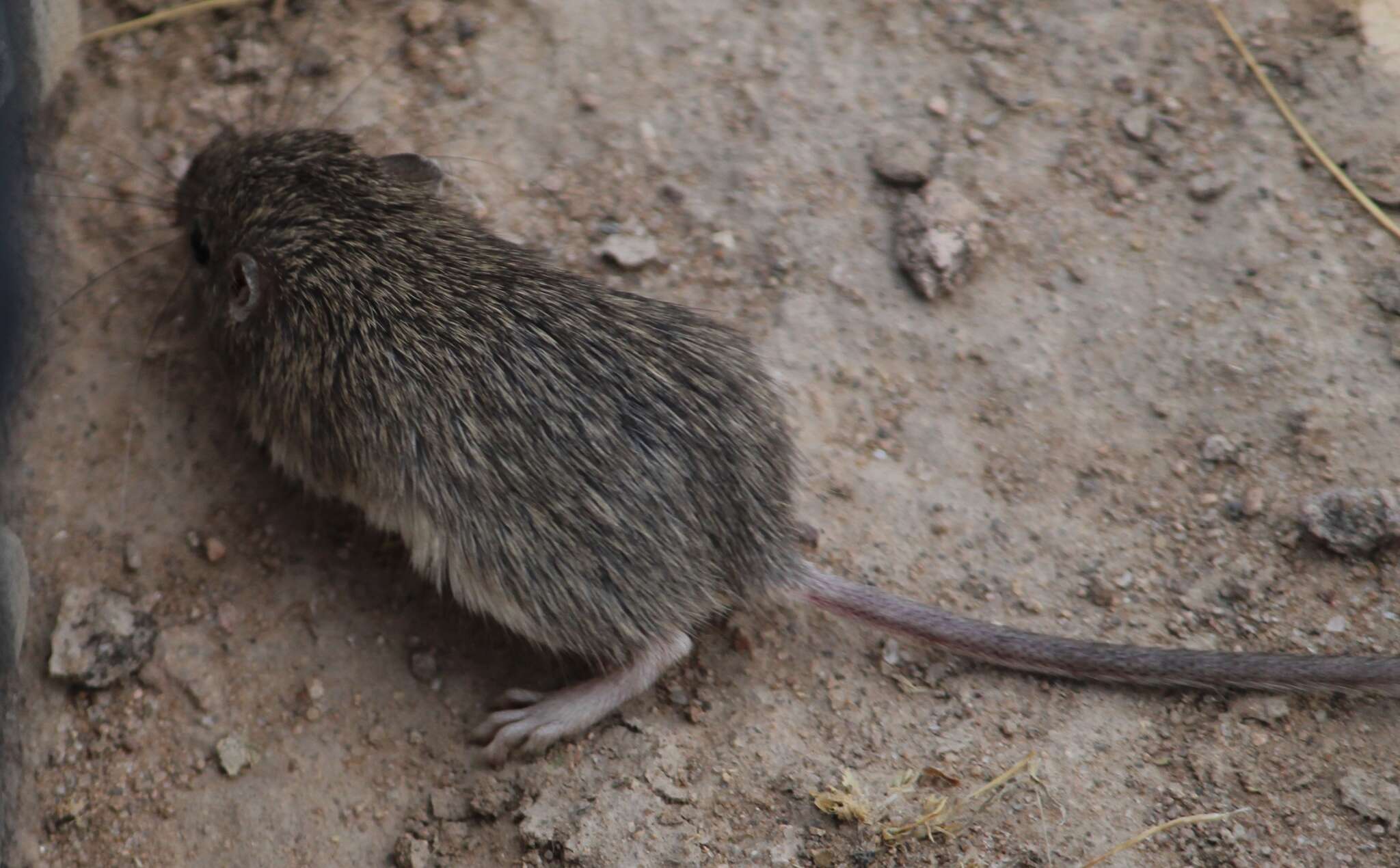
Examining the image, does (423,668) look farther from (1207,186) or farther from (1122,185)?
(1207,186)

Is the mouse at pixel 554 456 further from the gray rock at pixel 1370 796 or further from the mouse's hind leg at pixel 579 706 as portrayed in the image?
the gray rock at pixel 1370 796

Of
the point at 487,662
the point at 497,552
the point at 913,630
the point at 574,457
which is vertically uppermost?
the point at 574,457

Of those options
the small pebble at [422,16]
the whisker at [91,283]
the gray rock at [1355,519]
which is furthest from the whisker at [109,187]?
the gray rock at [1355,519]

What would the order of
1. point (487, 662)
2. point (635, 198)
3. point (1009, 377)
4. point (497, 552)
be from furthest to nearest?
point (635, 198) < point (1009, 377) < point (487, 662) < point (497, 552)

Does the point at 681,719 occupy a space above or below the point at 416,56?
below

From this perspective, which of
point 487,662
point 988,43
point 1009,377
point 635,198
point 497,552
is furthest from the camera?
point 988,43

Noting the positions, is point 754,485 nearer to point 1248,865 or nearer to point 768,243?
point 768,243

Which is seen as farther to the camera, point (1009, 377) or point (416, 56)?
point (416, 56)

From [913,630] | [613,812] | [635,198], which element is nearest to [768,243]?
[635,198]
